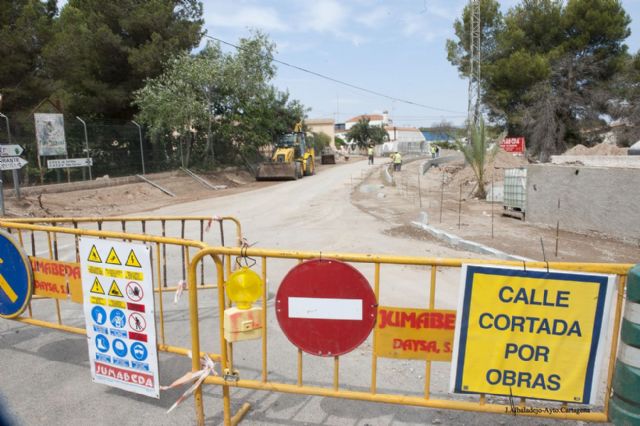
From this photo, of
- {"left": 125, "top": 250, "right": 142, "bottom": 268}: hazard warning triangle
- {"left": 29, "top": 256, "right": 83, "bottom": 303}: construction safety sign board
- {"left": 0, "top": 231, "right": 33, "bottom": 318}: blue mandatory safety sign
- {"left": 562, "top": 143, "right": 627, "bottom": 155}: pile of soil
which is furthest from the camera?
{"left": 562, "top": 143, "right": 627, "bottom": 155}: pile of soil

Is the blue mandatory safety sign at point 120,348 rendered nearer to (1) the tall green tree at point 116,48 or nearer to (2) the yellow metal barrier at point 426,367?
(2) the yellow metal barrier at point 426,367

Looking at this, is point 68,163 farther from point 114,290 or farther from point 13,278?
point 114,290

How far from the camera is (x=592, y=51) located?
32625 millimetres

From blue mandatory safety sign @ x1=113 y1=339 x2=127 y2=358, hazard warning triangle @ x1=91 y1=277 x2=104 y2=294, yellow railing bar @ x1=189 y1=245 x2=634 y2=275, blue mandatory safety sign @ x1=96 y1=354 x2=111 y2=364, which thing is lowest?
blue mandatory safety sign @ x1=96 y1=354 x2=111 y2=364

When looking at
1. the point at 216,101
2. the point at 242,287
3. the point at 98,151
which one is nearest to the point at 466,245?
the point at 242,287

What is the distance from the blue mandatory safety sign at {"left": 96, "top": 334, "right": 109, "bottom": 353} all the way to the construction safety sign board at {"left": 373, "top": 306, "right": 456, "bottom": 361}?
2045mm

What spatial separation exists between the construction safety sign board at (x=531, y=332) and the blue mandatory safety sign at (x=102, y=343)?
2542 millimetres

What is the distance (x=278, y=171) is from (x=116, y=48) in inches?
423

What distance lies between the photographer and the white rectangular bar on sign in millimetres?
2877

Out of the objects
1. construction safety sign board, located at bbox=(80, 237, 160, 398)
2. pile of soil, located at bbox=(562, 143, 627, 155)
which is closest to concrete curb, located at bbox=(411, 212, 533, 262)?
construction safety sign board, located at bbox=(80, 237, 160, 398)

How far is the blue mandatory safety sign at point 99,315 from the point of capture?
3336 millimetres

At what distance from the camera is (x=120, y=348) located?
3291mm

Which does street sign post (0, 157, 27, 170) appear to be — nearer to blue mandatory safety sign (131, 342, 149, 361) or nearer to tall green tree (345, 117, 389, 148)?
blue mandatory safety sign (131, 342, 149, 361)

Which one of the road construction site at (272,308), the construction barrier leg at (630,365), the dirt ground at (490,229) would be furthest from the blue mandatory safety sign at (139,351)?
the dirt ground at (490,229)
